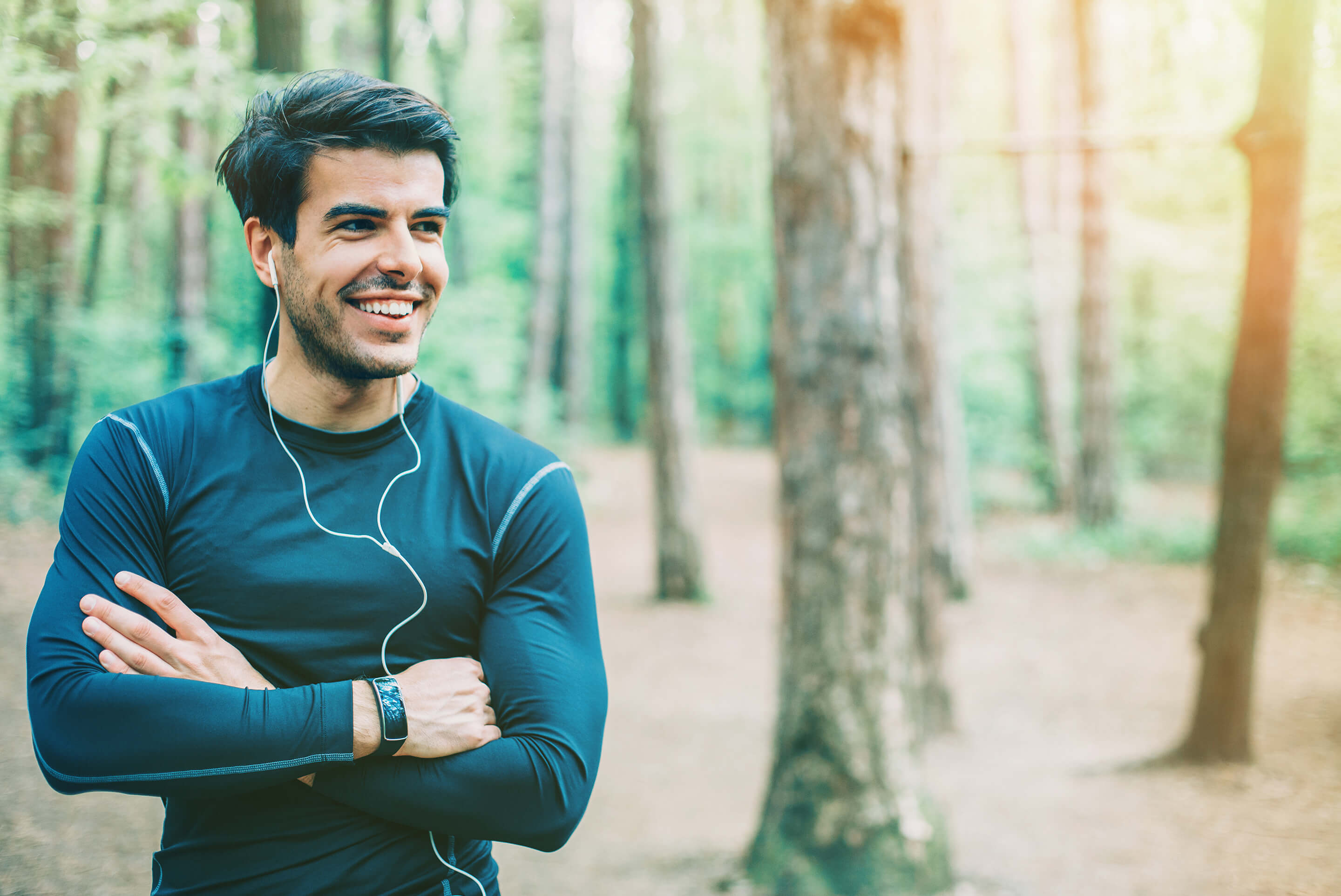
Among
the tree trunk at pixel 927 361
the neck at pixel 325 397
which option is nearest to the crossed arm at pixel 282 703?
the neck at pixel 325 397

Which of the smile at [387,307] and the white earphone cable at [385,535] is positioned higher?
the smile at [387,307]

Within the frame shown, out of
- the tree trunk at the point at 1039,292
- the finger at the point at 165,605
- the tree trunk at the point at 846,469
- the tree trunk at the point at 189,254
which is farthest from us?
the tree trunk at the point at 1039,292

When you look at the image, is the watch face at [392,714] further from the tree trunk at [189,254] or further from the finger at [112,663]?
the tree trunk at [189,254]

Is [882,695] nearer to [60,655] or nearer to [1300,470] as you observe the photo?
[60,655]

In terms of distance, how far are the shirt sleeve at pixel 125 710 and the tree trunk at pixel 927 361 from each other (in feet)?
11.5

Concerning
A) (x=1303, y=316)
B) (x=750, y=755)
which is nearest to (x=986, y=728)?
(x=750, y=755)

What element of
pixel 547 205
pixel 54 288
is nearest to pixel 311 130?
pixel 54 288

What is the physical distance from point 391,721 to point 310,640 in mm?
227

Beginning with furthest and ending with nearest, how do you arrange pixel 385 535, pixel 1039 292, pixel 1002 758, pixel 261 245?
1. pixel 1039 292
2. pixel 1002 758
3. pixel 261 245
4. pixel 385 535

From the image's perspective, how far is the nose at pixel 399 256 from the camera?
1850 mm

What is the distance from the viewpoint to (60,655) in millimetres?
1660

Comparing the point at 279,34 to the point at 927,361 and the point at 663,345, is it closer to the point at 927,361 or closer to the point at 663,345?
the point at 927,361

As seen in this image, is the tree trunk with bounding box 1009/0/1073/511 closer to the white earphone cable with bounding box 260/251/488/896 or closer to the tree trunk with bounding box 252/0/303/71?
the tree trunk with bounding box 252/0/303/71

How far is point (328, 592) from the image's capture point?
1773 millimetres
